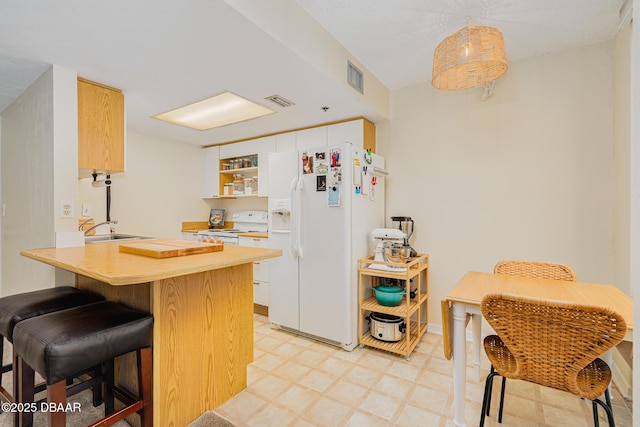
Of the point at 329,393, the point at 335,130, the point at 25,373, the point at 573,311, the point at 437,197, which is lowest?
the point at 329,393

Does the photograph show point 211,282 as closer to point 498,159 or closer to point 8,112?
point 498,159

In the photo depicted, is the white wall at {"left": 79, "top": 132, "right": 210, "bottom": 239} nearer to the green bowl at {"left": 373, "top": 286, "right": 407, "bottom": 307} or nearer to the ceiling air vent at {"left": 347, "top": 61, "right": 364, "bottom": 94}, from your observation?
the ceiling air vent at {"left": 347, "top": 61, "right": 364, "bottom": 94}

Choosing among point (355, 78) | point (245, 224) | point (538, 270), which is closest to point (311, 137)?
point (355, 78)

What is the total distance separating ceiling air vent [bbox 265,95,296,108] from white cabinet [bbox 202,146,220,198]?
6.47 ft

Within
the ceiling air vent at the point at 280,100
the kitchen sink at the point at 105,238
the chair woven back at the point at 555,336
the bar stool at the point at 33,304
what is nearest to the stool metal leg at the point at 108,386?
the bar stool at the point at 33,304

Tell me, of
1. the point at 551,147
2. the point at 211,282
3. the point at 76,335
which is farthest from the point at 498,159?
the point at 76,335

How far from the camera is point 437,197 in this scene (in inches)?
118

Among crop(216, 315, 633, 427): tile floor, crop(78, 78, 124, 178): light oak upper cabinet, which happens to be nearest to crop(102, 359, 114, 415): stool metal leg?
crop(216, 315, 633, 427): tile floor

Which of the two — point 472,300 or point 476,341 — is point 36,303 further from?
point 476,341

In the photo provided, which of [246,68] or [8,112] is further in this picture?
[8,112]

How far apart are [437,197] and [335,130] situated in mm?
1306

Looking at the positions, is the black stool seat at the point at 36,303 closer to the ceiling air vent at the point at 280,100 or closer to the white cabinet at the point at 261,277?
the white cabinet at the point at 261,277

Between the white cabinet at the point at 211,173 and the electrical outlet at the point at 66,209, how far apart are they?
235 centimetres

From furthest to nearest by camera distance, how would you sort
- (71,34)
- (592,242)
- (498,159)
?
(498,159), (592,242), (71,34)
